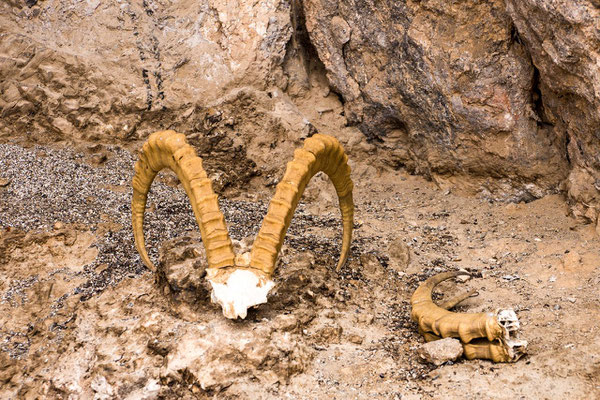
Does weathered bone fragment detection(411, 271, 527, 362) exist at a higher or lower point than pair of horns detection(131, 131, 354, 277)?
lower

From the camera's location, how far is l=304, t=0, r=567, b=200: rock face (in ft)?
27.4

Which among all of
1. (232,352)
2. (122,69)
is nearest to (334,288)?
(232,352)

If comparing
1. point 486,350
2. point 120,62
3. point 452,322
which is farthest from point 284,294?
point 120,62

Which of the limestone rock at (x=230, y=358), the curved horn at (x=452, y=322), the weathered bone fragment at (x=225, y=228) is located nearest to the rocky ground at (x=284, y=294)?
the limestone rock at (x=230, y=358)

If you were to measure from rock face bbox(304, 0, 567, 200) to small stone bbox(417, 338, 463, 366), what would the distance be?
4062 millimetres

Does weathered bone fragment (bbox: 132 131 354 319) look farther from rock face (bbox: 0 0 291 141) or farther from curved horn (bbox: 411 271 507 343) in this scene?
rock face (bbox: 0 0 291 141)

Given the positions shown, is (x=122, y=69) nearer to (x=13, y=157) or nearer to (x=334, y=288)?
(x=13, y=157)

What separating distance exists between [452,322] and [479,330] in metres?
0.27

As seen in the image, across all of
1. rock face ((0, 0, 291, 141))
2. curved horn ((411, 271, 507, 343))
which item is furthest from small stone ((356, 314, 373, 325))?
rock face ((0, 0, 291, 141))

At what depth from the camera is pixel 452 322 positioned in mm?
5438

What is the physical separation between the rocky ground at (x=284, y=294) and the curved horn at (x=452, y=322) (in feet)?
0.78

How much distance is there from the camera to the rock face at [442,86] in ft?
27.4

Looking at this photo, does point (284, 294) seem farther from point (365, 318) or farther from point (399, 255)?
point (399, 255)

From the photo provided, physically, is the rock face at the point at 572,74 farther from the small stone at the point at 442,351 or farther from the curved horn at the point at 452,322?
the small stone at the point at 442,351
